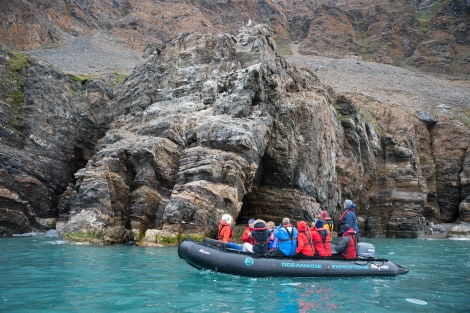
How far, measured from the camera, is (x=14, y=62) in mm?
28547

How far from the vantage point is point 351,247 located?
481 inches

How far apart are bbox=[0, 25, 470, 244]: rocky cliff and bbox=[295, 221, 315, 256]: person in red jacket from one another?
7655 mm

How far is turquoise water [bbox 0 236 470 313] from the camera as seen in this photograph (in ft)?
25.1

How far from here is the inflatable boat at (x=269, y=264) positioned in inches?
432

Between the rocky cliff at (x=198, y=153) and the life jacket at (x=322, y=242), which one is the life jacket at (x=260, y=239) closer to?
the life jacket at (x=322, y=242)

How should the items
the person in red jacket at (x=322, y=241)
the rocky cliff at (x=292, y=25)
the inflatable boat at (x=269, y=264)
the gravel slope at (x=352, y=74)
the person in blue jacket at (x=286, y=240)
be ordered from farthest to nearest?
1. the rocky cliff at (x=292, y=25)
2. the gravel slope at (x=352, y=74)
3. the person in red jacket at (x=322, y=241)
4. the person in blue jacket at (x=286, y=240)
5. the inflatable boat at (x=269, y=264)

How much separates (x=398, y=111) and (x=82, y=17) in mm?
73298

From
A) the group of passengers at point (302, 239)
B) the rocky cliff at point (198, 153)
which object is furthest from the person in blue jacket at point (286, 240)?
the rocky cliff at point (198, 153)

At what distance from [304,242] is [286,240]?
0.66 m

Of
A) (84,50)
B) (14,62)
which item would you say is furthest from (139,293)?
(84,50)

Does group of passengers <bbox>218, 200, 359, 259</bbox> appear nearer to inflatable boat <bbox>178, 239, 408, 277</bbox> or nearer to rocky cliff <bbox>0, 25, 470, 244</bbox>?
inflatable boat <bbox>178, 239, 408, 277</bbox>

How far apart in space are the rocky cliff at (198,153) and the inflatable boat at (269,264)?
23.3 feet

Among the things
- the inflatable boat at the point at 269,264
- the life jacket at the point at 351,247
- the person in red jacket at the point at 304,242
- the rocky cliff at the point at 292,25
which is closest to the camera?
the inflatable boat at the point at 269,264

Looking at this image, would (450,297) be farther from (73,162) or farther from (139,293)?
(73,162)
